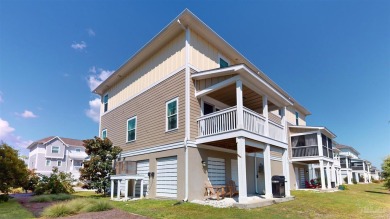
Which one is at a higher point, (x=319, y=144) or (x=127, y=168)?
(x=319, y=144)

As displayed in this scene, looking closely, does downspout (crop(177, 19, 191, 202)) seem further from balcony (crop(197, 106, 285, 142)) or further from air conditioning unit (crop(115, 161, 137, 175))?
air conditioning unit (crop(115, 161, 137, 175))

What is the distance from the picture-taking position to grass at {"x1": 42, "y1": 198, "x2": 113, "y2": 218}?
8.30 metres

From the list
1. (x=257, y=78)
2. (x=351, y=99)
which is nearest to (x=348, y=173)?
(x=351, y=99)

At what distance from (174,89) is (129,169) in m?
5.34

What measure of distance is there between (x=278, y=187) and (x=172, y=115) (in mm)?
6553

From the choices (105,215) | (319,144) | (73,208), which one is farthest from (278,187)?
(319,144)

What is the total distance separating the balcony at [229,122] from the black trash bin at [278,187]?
225 centimetres

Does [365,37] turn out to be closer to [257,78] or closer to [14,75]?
[257,78]

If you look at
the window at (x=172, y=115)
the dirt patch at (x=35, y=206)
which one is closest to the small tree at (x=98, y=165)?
the dirt patch at (x=35, y=206)

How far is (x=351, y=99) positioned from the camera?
2559 cm

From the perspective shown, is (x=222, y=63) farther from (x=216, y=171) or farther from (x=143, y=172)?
(x=143, y=172)

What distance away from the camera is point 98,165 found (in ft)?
50.6

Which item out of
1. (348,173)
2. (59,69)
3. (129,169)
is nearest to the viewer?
(129,169)

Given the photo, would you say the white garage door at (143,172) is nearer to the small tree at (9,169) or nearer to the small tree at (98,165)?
the small tree at (98,165)
